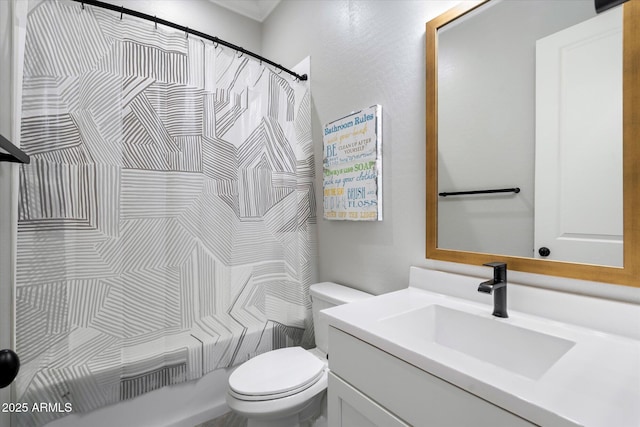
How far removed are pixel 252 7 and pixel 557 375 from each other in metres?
2.85

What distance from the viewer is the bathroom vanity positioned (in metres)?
0.49

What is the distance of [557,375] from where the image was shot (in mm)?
555

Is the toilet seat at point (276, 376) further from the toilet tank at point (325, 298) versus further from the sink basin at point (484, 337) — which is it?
the sink basin at point (484, 337)

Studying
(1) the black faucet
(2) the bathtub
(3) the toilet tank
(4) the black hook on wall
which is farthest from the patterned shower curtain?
(1) the black faucet

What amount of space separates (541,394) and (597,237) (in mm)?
548

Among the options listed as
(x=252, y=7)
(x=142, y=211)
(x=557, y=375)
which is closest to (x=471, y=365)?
(x=557, y=375)

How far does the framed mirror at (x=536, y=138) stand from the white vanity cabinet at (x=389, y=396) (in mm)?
541

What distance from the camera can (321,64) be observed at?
Answer: 1790 mm

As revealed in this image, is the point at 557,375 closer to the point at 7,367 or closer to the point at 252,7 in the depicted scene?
the point at 7,367

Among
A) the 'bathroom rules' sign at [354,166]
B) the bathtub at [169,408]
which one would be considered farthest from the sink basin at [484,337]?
the bathtub at [169,408]

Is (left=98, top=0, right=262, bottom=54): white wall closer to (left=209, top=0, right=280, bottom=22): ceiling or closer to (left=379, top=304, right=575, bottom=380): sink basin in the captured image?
(left=209, top=0, right=280, bottom=22): ceiling

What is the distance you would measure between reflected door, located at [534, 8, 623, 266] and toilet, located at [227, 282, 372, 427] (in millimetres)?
799

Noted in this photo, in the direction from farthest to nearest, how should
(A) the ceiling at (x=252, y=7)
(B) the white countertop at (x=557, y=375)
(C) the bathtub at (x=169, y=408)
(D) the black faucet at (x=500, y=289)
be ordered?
1. (A) the ceiling at (x=252, y=7)
2. (C) the bathtub at (x=169, y=408)
3. (D) the black faucet at (x=500, y=289)
4. (B) the white countertop at (x=557, y=375)

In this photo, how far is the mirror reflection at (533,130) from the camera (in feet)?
2.55
